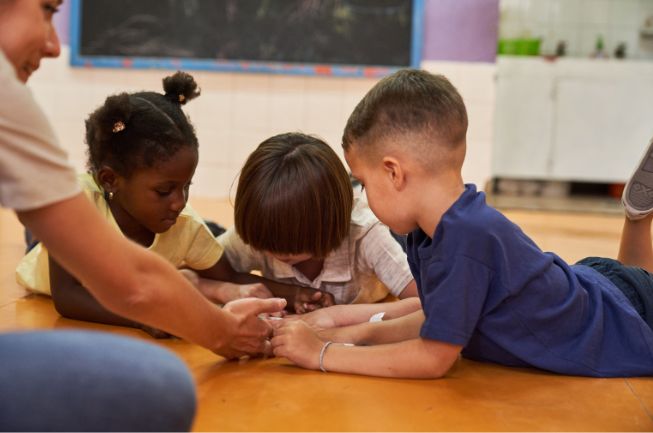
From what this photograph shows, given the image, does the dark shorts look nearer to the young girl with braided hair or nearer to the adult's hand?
the adult's hand

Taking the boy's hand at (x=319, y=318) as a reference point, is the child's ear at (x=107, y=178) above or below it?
above

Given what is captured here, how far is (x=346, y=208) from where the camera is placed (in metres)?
2.03

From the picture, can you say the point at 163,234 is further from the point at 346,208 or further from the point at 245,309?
the point at 245,309

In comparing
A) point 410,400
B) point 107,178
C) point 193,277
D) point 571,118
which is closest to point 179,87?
point 107,178

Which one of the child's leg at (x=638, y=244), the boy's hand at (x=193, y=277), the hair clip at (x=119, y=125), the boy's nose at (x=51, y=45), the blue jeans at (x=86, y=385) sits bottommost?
the boy's hand at (x=193, y=277)

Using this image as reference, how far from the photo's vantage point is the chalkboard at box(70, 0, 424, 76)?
5.57 meters

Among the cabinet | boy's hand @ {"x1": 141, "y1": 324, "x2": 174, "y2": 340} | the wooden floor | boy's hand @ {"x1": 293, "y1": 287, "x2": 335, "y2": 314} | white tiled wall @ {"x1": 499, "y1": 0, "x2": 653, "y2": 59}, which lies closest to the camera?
the wooden floor

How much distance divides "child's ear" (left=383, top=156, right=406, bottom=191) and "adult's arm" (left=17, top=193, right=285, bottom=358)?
1.58ft

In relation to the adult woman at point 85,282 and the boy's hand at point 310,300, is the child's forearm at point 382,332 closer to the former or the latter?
the boy's hand at point 310,300

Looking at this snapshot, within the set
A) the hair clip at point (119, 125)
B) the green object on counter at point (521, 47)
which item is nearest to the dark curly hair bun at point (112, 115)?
the hair clip at point (119, 125)

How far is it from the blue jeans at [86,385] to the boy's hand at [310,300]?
121 cm

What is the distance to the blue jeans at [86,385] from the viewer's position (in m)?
0.84

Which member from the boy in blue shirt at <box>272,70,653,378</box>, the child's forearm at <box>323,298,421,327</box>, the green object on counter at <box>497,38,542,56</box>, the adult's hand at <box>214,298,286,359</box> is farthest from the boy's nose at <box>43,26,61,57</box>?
the green object on counter at <box>497,38,542,56</box>

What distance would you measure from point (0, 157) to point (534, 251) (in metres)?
1.10
